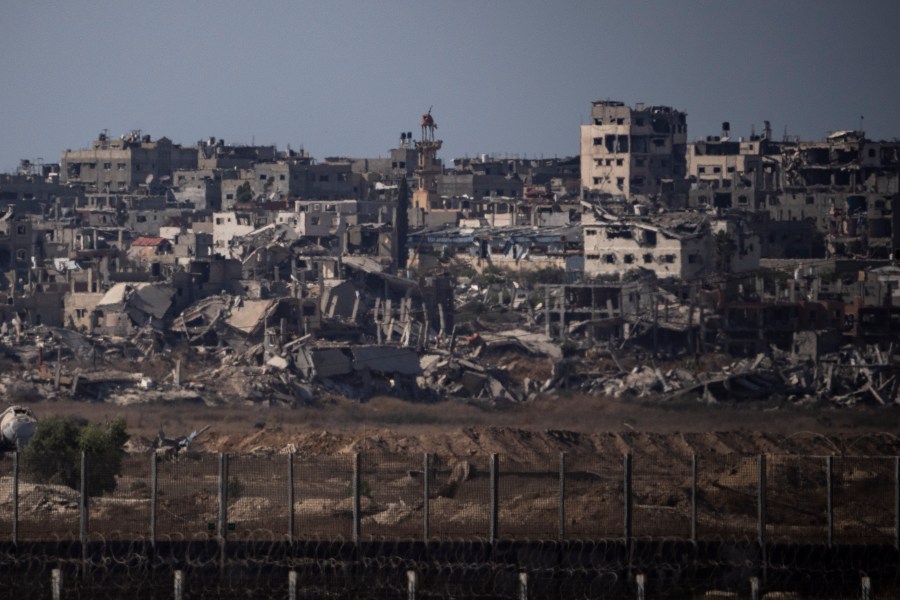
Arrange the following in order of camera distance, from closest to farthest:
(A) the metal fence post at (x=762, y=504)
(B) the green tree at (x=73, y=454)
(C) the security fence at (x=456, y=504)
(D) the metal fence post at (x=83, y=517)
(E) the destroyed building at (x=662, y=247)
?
(D) the metal fence post at (x=83, y=517) → (A) the metal fence post at (x=762, y=504) → (C) the security fence at (x=456, y=504) → (B) the green tree at (x=73, y=454) → (E) the destroyed building at (x=662, y=247)

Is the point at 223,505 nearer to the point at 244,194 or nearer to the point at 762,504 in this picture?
the point at 762,504

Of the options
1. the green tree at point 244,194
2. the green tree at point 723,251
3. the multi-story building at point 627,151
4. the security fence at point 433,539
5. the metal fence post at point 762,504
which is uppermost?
the multi-story building at point 627,151

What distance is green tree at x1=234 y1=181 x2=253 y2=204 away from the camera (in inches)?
3332

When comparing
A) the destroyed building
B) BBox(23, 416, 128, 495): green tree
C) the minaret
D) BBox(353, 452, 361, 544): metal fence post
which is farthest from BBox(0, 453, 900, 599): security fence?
the minaret

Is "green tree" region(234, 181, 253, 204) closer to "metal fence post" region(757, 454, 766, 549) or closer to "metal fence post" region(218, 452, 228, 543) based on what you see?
"metal fence post" region(218, 452, 228, 543)

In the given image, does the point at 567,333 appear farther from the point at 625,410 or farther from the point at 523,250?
the point at 523,250

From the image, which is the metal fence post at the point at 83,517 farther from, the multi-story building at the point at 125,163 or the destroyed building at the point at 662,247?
the multi-story building at the point at 125,163

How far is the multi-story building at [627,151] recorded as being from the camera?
294 feet

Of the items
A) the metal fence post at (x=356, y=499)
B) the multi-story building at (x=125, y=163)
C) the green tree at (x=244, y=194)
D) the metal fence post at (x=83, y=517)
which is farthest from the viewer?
the multi-story building at (x=125, y=163)

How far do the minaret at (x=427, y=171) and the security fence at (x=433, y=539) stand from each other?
61223mm

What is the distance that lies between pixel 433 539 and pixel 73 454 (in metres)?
7.85

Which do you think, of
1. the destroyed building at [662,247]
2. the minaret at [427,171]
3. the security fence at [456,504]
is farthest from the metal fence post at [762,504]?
the minaret at [427,171]

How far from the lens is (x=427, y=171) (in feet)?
297

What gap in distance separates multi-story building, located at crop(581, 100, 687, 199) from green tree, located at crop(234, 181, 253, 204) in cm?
1625
